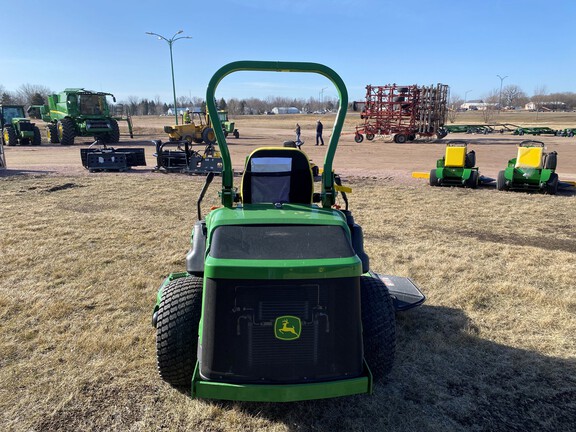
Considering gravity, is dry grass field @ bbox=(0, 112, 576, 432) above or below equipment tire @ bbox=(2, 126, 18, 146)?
below

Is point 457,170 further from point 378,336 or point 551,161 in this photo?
point 378,336

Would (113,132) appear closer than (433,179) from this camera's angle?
No

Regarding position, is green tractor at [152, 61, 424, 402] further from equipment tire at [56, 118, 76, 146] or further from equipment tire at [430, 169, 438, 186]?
equipment tire at [56, 118, 76, 146]

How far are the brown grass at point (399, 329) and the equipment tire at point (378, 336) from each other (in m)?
0.28

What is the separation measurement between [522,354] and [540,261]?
2.49 m

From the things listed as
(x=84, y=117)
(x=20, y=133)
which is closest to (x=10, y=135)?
(x=20, y=133)

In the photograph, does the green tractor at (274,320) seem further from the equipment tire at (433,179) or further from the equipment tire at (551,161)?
the equipment tire at (551,161)

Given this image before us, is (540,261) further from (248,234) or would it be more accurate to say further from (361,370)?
(248,234)

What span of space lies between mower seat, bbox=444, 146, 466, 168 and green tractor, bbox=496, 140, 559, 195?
952 mm

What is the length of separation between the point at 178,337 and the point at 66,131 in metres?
23.4

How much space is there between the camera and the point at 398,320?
3.93 metres

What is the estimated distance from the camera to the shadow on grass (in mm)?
2680

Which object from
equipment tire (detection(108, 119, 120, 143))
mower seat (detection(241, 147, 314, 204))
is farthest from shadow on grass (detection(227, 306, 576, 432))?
equipment tire (detection(108, 119, 120, 143))

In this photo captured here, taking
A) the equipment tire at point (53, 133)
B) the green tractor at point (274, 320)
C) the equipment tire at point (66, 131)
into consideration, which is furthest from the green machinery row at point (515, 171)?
the equipment tire at point (53, 133)
